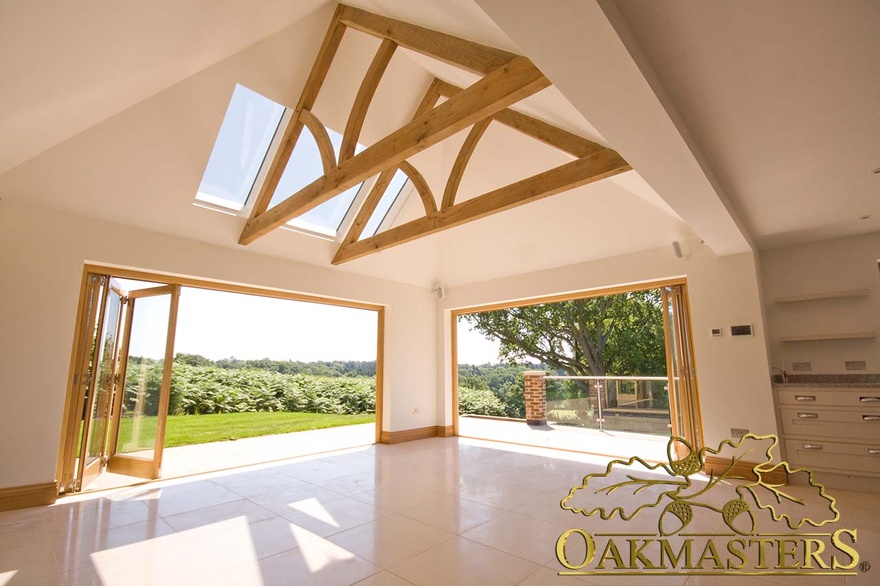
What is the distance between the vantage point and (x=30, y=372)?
11.1 feet

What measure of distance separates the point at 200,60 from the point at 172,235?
1.93 metres

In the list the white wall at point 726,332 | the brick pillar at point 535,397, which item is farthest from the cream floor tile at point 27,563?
the brick pillar at point 535,397

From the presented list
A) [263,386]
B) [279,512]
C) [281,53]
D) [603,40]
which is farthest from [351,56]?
[263,386]

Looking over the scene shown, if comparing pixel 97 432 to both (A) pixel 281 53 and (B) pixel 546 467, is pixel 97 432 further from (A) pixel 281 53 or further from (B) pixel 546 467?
(B) pixel 546 467

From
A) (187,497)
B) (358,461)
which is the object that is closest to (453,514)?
(358,461)

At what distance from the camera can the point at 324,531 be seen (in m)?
2.75

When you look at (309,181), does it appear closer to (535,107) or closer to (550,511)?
(535,107)

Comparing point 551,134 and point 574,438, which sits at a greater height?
point 551,134

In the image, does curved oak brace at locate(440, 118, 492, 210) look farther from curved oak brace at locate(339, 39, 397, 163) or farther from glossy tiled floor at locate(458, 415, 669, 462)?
glossy tiled floor at locate(458, 415, 669, 462)

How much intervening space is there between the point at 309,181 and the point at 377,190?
2.69 ft

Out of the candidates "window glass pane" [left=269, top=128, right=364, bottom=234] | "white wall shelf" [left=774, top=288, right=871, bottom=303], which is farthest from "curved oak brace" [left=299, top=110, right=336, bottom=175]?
"white wall shelf" [left=774, top=288, right=871, bottom=303]

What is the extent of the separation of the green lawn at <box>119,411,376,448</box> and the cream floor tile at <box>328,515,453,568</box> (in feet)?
16.1

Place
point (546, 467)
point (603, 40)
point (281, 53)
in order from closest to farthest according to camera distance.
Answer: point (603, 40)
point (281, 53)
point (546, 467)

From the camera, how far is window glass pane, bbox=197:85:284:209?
4082mm
